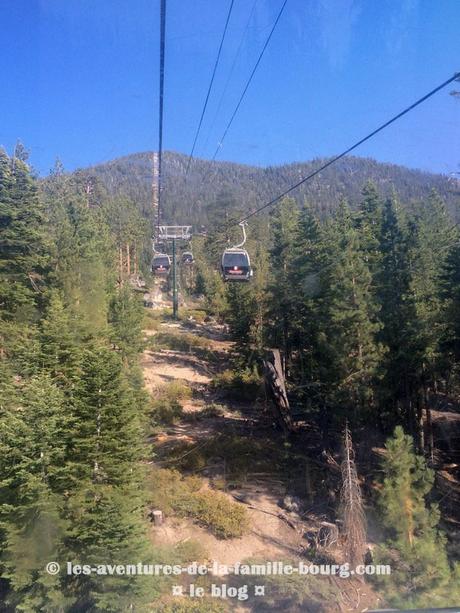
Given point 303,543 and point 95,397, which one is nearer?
point 95,397

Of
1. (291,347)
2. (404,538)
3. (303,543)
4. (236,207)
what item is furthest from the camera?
(236,207)

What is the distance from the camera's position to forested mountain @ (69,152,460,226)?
55.2 metres

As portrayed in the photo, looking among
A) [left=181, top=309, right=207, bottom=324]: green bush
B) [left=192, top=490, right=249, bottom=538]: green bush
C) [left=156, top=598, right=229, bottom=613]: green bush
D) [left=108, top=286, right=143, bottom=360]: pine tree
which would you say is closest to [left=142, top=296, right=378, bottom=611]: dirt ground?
[left=192, top=490, right=249, bottom=538]: green bush

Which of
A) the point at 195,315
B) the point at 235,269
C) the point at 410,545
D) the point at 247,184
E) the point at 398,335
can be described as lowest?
the point at 410,545

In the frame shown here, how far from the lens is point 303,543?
16.5m

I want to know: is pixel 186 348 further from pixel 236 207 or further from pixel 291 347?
pixel 236 207

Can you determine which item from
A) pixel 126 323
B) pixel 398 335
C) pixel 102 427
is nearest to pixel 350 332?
pixel 398 335

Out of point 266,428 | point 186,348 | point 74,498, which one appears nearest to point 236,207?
point 186,348

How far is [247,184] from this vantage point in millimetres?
113812

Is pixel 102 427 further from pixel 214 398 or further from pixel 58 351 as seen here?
pixel 214 398

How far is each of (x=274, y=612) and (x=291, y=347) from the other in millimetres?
17664

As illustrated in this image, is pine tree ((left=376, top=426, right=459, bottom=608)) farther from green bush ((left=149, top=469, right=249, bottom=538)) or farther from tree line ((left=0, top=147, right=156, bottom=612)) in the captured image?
green bush ((left=149, top=469, right=249, bottom=538))

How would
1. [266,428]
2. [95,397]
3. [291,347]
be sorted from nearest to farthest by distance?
Answer: 1. [95,397]
2. [266,428]
3. [291,347]

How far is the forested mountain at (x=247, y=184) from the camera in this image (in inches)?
2173
